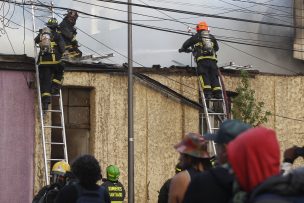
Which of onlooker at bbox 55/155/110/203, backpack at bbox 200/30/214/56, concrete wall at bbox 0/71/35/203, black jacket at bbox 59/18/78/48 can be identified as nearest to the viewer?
onlooker at bbox 55/155/110/203

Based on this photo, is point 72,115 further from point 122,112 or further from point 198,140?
point 198,140

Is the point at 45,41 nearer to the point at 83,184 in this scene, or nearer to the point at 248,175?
the point at 83,184

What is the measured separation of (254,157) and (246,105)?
48.3 feet

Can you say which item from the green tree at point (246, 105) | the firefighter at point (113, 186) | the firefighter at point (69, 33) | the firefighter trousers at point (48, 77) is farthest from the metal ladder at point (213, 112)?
the firefighter at point (113, 186)

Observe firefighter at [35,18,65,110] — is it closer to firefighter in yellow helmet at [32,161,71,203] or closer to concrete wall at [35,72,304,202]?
concrete wall at [35,72,304,202]

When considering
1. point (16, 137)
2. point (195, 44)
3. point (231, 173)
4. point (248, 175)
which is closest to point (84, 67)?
point (16, 137)

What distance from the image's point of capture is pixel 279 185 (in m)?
3.26

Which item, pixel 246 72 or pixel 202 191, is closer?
pixel 202 191

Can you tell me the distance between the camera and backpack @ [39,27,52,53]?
587 inches

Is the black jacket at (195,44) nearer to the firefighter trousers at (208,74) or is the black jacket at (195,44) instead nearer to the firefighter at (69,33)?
the firefighter trousers at (208,74)

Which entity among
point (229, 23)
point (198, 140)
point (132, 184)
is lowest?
point (132, 184)

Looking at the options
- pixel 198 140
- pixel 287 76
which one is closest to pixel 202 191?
pixel 198 140

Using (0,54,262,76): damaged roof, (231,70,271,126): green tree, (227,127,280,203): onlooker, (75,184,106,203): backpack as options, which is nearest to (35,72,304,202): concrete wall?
(0,54,262,76): damaged roof

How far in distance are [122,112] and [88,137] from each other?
936 mm
